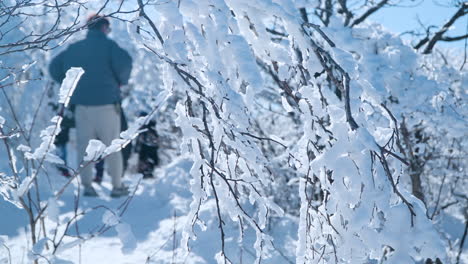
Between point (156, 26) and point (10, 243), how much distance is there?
2550 mm

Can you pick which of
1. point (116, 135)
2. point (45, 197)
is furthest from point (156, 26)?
point (45, 197)

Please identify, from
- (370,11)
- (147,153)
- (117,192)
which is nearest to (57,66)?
(117,192)

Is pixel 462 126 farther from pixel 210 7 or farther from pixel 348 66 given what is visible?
pixel 210 7

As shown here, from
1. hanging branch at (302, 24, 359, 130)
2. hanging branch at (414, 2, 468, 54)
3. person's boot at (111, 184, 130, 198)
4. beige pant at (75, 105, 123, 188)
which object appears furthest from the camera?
person's boot at (111, 184, 130, 198)

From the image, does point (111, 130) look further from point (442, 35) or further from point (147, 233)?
point (442, 35)

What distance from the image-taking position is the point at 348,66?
142 centimetres

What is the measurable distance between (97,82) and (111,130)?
1.72ft

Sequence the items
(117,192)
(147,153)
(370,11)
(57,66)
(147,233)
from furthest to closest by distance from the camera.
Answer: (147,153), (370,11), (117,192), (57,66), (147,233)

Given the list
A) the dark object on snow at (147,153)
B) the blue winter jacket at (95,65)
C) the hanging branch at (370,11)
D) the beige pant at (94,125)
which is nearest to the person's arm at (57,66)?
the blue winter jacket at (95,65)

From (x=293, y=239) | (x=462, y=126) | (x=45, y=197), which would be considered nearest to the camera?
(x=462, y=126)

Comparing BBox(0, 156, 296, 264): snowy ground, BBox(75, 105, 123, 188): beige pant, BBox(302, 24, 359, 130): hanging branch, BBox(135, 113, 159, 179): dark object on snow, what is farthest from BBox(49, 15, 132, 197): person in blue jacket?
BBox(135, 113, 159, 179): dark object on snow

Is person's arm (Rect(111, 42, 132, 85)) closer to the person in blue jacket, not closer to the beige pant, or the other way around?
the person in blue jacket

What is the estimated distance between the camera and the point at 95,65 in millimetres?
4355

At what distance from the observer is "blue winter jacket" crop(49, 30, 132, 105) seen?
4.32 meters
